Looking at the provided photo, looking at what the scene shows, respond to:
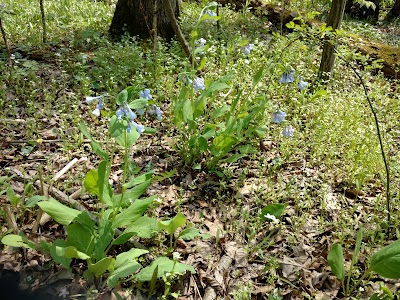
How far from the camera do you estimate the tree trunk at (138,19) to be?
14.9 ft

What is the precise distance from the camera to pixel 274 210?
91.4 inches

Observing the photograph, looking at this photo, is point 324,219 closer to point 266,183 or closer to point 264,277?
point 266,183

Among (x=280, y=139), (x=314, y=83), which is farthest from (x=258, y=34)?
(x=280, y=139)

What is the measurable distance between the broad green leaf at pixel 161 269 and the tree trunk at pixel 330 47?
2.65 metres

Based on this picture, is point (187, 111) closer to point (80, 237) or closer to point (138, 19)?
point (80, 237)

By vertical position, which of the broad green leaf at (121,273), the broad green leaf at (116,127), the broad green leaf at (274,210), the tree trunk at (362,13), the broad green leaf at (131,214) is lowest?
the broad green leaf at (121,273)

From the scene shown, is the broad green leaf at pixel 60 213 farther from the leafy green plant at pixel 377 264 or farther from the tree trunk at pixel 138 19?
the tree trunk at pixel 138 19

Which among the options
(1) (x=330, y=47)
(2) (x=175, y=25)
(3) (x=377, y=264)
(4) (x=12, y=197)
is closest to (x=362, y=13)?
(1) (x=330, y=47)

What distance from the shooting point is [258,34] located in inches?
208

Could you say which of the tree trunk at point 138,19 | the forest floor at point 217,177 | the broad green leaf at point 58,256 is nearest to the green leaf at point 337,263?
the forest floor at point 217,177

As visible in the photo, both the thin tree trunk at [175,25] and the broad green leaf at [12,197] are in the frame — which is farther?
the thin tree trunk at [175,25]

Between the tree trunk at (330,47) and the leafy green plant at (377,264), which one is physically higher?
the tree trunk at (330,47)

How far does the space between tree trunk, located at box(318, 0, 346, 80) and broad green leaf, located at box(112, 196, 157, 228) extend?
2569mm

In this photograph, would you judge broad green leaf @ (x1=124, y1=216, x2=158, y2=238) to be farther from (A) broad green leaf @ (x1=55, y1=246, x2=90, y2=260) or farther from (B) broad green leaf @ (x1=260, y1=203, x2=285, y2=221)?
(B) broad green leaf @ (x1=260, y1=203, x2=285, y2=221)
